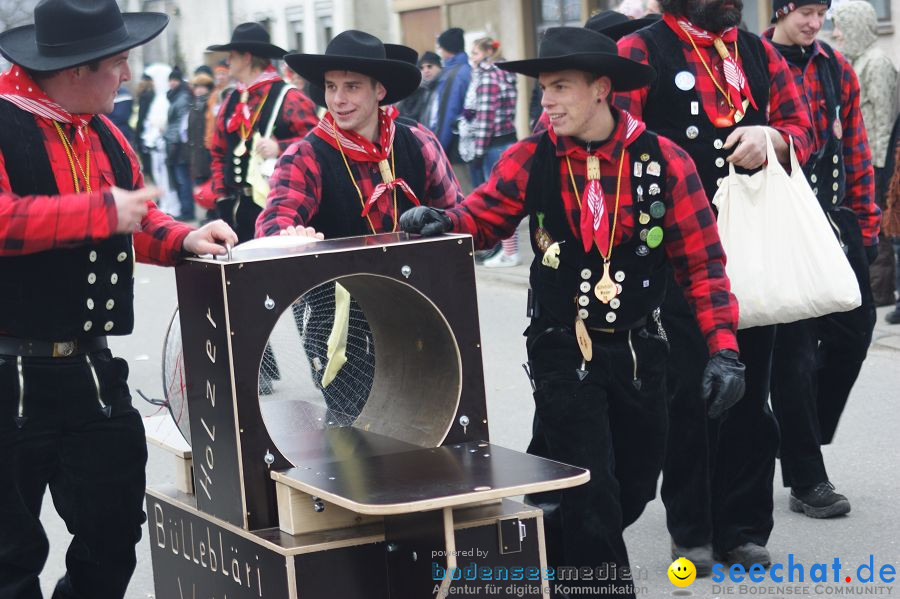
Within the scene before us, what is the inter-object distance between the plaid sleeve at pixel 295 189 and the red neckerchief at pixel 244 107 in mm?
3691

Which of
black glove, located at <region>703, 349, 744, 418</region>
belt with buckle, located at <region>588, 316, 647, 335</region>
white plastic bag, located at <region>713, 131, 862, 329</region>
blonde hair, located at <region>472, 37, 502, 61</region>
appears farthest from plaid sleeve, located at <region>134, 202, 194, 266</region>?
blonde hair, located at <region>472, 37, 502, 61</region>

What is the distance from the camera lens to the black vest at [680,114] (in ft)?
16.8

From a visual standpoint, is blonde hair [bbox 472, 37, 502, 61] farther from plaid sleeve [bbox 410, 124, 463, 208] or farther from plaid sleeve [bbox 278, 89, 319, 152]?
plaid sleeve [bbox 410, 124, 463, 208]

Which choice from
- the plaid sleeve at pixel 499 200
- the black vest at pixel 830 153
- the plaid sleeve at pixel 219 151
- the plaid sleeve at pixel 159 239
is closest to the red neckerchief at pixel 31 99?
the plaid sleeve at pixel 159 239

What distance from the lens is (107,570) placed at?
4.25 m

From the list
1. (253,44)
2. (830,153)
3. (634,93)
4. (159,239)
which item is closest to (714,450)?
(634,93)

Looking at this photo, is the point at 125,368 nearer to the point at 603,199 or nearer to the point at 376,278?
the point at 376,278

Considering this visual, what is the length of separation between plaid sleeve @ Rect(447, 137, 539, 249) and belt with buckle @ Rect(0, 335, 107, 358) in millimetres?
1191

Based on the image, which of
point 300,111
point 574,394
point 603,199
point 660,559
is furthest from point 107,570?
point 300,111

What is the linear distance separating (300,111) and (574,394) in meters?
4.73

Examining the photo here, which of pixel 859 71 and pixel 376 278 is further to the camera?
pixel 859 71

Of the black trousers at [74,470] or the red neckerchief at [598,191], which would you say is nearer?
the black trousers at [74,470]

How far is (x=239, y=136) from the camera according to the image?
8.94 metres

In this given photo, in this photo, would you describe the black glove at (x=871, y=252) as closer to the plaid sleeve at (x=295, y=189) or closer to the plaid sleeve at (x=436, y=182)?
the plaid sleeve at (x=436, y=182)
